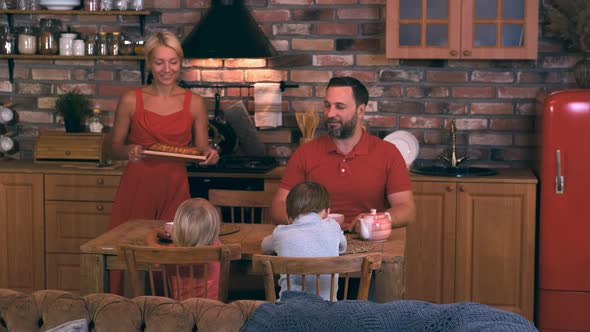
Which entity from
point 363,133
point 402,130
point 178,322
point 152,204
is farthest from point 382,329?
point 402,130

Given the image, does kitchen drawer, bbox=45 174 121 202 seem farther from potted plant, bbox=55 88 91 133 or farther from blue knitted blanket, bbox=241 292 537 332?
blue knitted blanket, bbox=241 292 537 332

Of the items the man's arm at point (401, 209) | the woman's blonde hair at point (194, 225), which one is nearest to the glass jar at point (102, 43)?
the man's arm at point (401, 209)

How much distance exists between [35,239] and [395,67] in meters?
2.15

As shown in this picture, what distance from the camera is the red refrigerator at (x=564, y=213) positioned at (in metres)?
4.91

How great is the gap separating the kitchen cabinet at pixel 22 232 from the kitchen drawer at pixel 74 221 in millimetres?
62

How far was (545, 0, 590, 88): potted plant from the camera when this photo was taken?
5.04 m

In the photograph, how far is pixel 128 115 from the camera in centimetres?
467

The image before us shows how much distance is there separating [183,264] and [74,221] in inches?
90.6

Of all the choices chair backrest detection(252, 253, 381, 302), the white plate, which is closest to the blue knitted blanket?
chair backrest detection(252, 253, 381, 302)

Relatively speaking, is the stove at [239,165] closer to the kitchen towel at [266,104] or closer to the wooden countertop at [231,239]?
the kitchen towel at [266,104]

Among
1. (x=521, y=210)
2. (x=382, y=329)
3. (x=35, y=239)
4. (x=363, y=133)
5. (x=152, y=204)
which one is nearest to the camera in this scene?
(x=382, y=329)

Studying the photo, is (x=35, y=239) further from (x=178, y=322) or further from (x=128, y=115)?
(x=178, y=322)

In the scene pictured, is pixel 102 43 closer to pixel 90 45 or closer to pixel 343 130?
pixel 90 45

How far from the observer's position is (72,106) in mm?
5625
